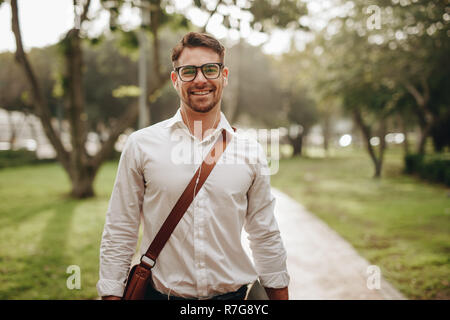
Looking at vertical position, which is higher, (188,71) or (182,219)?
(188,71)

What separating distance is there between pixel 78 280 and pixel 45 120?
714 cm

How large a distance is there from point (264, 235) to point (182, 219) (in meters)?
0.51

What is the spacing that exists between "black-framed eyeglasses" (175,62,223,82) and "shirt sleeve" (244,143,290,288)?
1.74 feet

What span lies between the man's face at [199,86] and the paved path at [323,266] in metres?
3.16

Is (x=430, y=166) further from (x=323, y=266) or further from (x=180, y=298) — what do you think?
(x=180, y=298)

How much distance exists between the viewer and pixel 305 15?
28.1 ft

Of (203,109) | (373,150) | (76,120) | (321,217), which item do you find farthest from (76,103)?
(373,150)

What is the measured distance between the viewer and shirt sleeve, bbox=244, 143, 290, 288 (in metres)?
2.12

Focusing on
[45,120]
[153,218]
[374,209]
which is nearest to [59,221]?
[45,120]

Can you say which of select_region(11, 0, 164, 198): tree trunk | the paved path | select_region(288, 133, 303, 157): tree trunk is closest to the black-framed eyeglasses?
the paved path

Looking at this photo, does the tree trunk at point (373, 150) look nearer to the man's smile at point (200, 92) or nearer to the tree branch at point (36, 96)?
the tree branch at point (36, 96)

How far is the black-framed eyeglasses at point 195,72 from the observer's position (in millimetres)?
2078

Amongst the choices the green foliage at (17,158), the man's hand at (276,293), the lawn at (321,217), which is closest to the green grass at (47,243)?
the lawn at (321,217)

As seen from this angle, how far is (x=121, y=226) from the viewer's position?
1973 mm
